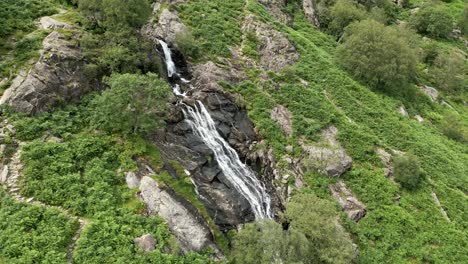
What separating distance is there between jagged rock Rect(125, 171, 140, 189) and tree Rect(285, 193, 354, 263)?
11.9 m

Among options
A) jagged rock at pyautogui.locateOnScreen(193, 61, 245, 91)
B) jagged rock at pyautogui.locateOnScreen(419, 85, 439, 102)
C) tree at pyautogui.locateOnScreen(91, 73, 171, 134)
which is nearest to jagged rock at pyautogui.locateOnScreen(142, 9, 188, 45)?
jagged rock at pyautogui.locateOnScreen(193, 61, 245, 91)

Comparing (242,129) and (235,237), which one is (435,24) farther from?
(235,237)

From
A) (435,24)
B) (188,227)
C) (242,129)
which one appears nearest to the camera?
(188,227)

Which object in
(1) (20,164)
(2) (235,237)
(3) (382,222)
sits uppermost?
(1) (20,164)

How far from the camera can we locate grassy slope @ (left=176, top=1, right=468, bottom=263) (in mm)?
28828

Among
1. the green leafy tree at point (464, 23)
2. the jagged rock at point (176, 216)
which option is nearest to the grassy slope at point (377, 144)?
the jagged rock at point (176, 216)

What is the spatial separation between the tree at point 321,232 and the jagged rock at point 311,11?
4422 cm

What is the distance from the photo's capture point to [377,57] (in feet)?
145

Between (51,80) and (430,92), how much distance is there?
53263 millimetres

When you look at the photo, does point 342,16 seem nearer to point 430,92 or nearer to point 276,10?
point 276,10

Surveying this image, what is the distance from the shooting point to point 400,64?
1788 inches

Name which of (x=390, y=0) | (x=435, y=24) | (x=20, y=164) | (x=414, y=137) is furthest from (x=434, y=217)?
(x=390, y=0)

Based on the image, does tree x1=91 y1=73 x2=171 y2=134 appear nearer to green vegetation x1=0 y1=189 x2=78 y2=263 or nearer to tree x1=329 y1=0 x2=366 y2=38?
green vegetation x1=0 y1=189 x2=78 y2=263

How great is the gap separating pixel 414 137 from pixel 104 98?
114 feet
